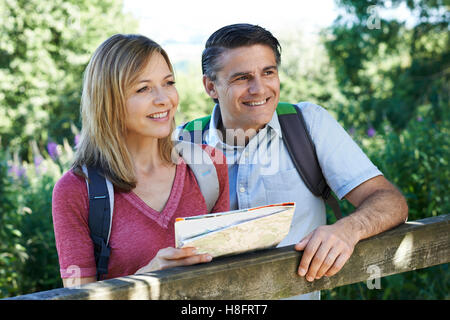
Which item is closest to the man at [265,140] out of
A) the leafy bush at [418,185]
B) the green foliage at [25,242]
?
the leafy bush at [418,185]

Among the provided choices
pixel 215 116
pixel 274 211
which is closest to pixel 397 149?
pixel 215 116

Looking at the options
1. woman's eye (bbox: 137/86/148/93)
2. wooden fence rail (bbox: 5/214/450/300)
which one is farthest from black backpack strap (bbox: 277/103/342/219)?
woman's eye (bbox: 137/86/148/93)

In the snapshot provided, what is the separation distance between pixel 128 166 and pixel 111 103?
9.2 inches

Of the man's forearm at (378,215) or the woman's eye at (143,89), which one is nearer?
the man's forearm at (378,215)

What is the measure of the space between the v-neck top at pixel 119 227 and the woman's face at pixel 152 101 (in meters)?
0.23

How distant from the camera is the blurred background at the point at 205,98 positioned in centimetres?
392

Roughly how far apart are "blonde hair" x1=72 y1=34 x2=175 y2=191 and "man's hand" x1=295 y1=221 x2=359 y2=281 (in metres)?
0.70

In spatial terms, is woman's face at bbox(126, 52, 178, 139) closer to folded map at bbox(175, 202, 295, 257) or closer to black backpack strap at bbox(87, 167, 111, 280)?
black backpack strap at bbox(87, 167, 111, 280)

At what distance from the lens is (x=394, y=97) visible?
12.8m

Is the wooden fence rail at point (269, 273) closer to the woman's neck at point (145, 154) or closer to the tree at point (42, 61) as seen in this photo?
the woman's neck at point (145, 154)

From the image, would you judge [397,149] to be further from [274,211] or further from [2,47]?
[2,47]

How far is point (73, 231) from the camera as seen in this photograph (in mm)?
1620

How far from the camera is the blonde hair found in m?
1.78

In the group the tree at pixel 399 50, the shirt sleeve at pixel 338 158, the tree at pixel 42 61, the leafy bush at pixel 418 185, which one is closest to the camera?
the shirt sleeve at pixel 338 158
